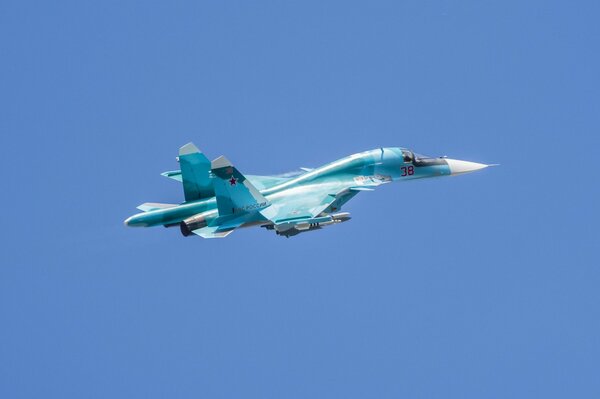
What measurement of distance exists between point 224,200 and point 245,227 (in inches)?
70.5

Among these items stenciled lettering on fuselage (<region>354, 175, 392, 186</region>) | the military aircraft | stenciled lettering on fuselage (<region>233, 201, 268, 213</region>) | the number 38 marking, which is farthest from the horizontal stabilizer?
the number 38 marking

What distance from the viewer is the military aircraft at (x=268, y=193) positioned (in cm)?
4750

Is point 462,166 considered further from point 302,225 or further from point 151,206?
point 151,206

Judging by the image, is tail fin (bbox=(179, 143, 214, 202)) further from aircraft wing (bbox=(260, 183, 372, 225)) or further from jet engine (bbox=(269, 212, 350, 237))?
jet engine (bbox=(269, 212, 350, 237))

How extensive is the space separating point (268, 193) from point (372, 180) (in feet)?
15.8

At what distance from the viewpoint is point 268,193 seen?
50.5 m

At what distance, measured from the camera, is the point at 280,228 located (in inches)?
1869

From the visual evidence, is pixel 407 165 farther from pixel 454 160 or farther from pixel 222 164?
pixel 222 164

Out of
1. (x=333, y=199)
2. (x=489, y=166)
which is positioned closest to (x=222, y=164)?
(x=333, y=199)

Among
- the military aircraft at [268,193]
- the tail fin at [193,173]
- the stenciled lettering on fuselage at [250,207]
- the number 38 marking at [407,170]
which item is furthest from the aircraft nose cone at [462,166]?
the tail fin at [193,173]

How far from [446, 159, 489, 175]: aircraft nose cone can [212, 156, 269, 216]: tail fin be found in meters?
10.8

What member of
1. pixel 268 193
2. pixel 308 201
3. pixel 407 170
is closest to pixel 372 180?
Answer: pixel 407 170

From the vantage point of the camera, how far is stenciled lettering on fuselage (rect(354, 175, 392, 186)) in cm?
5247

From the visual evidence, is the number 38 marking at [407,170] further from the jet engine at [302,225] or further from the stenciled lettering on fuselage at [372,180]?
the jet engine at [302,225]
